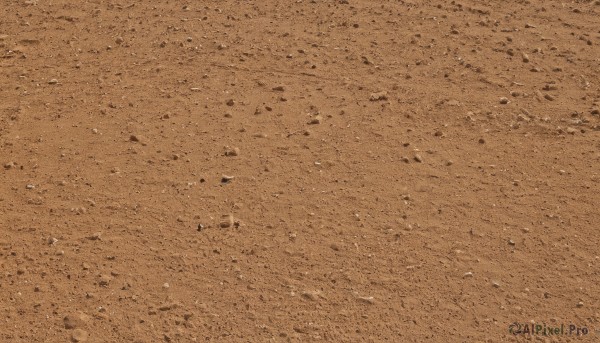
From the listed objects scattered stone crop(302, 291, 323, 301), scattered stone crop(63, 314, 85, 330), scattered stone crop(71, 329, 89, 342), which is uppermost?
scattered stone crop(302, 291, 323, 301)

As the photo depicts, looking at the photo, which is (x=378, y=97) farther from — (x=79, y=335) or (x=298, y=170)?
(x=79, y=335)

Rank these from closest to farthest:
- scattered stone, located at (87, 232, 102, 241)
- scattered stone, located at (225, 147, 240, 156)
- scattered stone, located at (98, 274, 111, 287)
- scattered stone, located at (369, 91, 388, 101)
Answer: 1. scattered stone, located at (98, 274, 111, 287)
2. scattered stone, located at (87, 232, 102, 241)
3. scattered stone, located at (225, 147, 240, 156)
4. scattered stone, located at (369, 91, 388, 101)

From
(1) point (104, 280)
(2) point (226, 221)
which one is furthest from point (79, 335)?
(2) point (226, 221)

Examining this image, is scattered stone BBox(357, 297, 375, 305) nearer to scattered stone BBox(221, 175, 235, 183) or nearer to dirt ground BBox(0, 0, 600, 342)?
dirt ground BBox(0, 0, 600, 342)

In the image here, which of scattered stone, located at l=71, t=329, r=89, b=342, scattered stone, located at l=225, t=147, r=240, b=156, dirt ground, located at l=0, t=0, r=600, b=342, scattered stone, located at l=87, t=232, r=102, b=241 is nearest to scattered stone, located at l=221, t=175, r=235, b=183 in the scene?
dirt ground, located at l=0, t=0, r=600, b=342

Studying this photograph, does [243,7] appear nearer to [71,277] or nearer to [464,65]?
[464,65]

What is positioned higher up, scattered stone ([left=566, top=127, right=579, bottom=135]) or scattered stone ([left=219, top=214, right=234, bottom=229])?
scattered stone ([left=566, top=127, right=579, bottom=135])

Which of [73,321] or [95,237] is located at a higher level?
[95,237]

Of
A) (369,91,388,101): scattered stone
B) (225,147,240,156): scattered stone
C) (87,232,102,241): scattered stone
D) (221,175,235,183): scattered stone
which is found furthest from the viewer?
(369,91,388,101): scattered stone
